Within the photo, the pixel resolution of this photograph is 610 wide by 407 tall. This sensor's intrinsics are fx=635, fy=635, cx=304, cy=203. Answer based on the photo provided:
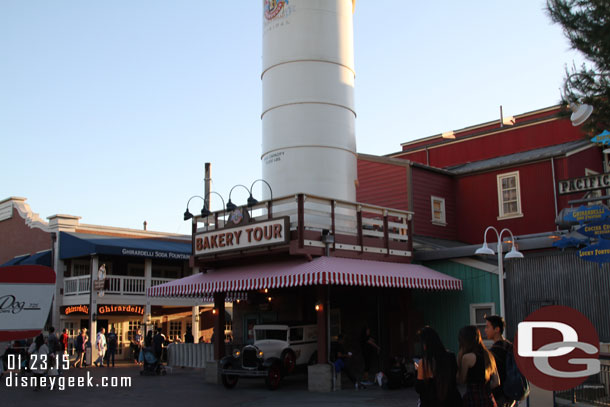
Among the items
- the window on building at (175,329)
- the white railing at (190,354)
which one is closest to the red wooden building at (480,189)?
the white railing at (190,354)

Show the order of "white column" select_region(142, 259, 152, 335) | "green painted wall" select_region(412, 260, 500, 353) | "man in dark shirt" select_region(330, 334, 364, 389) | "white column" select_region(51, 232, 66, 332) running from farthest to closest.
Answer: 1. "white column" select_region(51, 232, 66, 332)
2. "white column" select_region(142, 259, 152, 335)
3. "green painted wall" select_region(412, 260, 500, 353)
4. "man in dark shirt" select_region(330, 334, 364, 389)

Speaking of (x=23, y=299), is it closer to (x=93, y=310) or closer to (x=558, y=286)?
(x=558, y=286)

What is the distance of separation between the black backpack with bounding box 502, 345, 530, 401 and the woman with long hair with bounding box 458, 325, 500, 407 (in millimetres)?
712

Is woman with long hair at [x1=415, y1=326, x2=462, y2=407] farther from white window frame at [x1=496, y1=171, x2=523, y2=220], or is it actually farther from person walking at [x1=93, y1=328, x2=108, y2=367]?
person walking at [x1=93, y1=328, x2=108, y2=367]

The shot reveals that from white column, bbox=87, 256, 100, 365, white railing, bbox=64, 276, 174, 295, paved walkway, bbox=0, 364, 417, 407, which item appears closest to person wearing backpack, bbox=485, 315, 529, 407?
paved walkway, bbox=0, 364, 417, 407

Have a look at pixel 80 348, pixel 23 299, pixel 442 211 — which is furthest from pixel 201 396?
pixel 442 211

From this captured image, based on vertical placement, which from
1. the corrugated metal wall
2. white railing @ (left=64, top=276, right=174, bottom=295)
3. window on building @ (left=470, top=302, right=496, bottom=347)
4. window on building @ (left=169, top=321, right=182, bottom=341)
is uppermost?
white railing @ (left=64, top=276, right=174, bottom=295)

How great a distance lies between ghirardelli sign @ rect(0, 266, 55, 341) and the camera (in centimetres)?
452

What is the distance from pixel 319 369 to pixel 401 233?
5.85 metres

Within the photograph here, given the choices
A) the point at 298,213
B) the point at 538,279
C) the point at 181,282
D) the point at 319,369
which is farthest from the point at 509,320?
the point at 181,282

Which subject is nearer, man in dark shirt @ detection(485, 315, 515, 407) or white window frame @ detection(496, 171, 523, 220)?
man in dark shirt @ detection(485, 315, 515, 407)

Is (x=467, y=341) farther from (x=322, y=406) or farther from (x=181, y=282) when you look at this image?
(x=181, y=282)

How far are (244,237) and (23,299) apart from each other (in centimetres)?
1429

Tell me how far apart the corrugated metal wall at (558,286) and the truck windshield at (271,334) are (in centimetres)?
671
